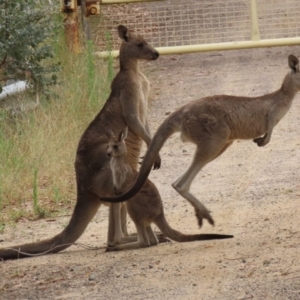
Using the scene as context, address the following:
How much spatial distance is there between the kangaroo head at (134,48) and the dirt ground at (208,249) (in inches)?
50.4

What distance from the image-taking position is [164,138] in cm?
743

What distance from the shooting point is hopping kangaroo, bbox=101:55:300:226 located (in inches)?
294

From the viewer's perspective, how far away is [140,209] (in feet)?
23.4

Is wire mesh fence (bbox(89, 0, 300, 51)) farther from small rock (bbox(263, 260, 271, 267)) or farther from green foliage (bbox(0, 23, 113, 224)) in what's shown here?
small rock (bbox(263, 260, 271, 267))

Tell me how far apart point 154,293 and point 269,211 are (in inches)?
91.5

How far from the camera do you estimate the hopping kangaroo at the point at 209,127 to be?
7477mm

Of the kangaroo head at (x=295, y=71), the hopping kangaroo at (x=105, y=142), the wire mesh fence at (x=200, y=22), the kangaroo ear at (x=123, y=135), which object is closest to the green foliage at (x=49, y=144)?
the hopping kangaroo at (x=105, y=142)

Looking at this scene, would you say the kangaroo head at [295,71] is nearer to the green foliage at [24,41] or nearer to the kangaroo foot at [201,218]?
the kangaroo foot at [201,218]

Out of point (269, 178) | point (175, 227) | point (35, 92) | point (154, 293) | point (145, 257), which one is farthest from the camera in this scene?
point (35, 92)

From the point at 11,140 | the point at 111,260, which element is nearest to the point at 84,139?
the point at 111,260

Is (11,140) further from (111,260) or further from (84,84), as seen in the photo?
(111,260)

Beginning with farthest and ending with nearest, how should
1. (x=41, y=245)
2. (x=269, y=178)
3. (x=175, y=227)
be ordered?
(x=269, y=178)
(x=175, y=227)
(x=41, y=245)

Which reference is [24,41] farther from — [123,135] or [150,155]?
[150,155]

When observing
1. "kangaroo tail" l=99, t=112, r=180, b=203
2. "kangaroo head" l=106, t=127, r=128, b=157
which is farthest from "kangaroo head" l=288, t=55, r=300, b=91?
"kangaroo head" l=106, t=127, r=128, b=157
